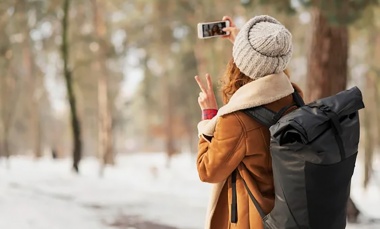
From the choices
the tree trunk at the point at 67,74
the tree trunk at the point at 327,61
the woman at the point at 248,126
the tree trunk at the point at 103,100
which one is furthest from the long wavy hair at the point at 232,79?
the tree trunk at the point at 103,100

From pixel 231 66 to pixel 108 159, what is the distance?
1796 cm

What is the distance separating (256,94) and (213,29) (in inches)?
28.5

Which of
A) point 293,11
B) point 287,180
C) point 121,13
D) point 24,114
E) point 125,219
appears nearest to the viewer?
point 287,180

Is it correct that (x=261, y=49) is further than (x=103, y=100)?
No

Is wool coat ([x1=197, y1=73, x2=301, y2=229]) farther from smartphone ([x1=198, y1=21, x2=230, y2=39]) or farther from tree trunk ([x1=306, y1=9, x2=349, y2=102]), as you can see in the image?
tree trunk ([x1=306, y1=9, x2=349, y2=102])

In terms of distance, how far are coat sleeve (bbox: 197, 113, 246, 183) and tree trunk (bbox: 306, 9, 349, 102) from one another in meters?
6.04

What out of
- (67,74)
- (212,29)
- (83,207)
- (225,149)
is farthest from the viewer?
(67,74)

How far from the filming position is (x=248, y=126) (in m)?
2.45

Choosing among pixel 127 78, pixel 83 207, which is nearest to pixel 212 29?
pixel 83 207

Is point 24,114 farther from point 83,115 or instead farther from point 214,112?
point 214,112

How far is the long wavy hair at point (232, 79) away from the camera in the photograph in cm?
261

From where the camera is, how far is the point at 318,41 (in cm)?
833

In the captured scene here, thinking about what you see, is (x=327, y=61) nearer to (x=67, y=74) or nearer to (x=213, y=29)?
(x=213, y=29)

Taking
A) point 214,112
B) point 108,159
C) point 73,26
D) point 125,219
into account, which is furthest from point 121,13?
point 214,112
